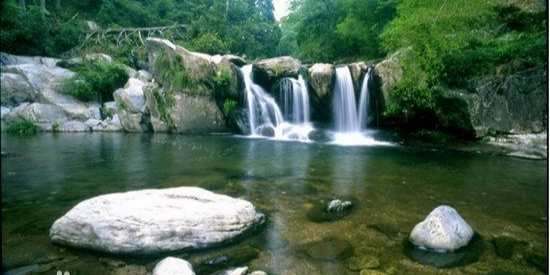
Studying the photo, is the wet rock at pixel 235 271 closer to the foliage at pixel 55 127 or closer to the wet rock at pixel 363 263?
the wet rock at pixel 363 263

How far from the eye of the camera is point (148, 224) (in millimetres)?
3617

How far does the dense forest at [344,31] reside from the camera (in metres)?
10.9

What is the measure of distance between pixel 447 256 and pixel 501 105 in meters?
9.51

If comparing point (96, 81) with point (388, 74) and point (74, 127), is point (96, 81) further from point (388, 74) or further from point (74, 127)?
point (388, 74)

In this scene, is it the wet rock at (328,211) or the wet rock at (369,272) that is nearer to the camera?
the wet rock at (369,272)

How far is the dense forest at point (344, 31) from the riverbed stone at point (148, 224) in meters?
1.91

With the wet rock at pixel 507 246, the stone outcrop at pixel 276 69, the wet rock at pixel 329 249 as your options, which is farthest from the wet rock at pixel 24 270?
the stone outcrop at pixel 276 69

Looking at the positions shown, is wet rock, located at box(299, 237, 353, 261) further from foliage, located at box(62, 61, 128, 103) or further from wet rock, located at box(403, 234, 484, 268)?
foliage, located at box(62, 61, 128, 103)

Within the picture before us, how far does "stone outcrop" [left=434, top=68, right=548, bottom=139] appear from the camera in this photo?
1059 cm

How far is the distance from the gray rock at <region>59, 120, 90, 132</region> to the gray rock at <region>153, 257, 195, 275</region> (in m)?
16.1

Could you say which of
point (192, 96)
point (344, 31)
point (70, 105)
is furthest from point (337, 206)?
point (70, 105)

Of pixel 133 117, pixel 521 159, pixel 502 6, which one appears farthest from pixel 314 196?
pixel 133 117

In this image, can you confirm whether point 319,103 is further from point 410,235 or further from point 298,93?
point 410,235

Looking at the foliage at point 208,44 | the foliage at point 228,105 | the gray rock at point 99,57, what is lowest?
the foliage at point 228,105
